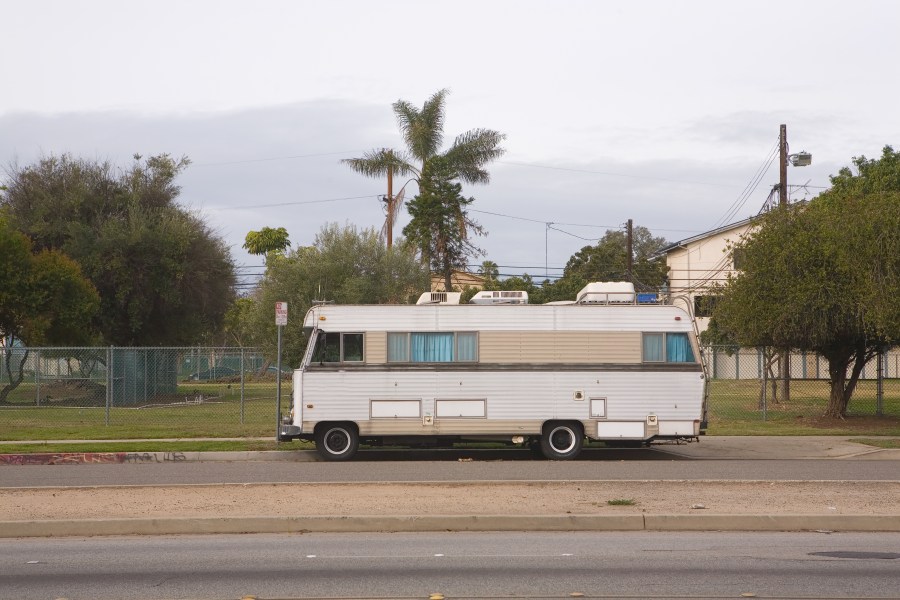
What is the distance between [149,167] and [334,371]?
87.5 feet

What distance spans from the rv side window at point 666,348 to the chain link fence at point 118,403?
7829mm

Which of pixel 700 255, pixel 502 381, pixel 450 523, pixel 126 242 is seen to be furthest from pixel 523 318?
pixel 700 255

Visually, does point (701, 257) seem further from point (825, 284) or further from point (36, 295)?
point (36, 295)

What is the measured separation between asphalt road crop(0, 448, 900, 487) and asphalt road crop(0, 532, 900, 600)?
14.8 feet

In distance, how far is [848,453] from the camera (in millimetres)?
19422

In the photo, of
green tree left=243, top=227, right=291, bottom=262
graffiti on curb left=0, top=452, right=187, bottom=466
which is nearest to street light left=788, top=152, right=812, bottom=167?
graffiti on curb left=0, top=452, right=187, bottom=466

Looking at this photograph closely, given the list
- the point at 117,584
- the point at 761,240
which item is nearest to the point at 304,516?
the point at 117,584

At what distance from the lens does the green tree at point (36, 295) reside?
1247 inches

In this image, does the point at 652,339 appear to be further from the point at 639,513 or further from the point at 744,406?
the point at 744,406

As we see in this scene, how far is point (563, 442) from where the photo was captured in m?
18.5

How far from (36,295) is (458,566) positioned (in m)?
26.7

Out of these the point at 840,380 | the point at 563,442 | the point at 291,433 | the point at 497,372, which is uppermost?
the point at 497,372

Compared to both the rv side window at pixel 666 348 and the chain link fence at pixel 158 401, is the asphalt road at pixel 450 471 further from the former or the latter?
the chain link fence at pixel 158 401

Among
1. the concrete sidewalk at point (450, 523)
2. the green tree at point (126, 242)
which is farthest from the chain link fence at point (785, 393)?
the green tree at point (126, 242)
